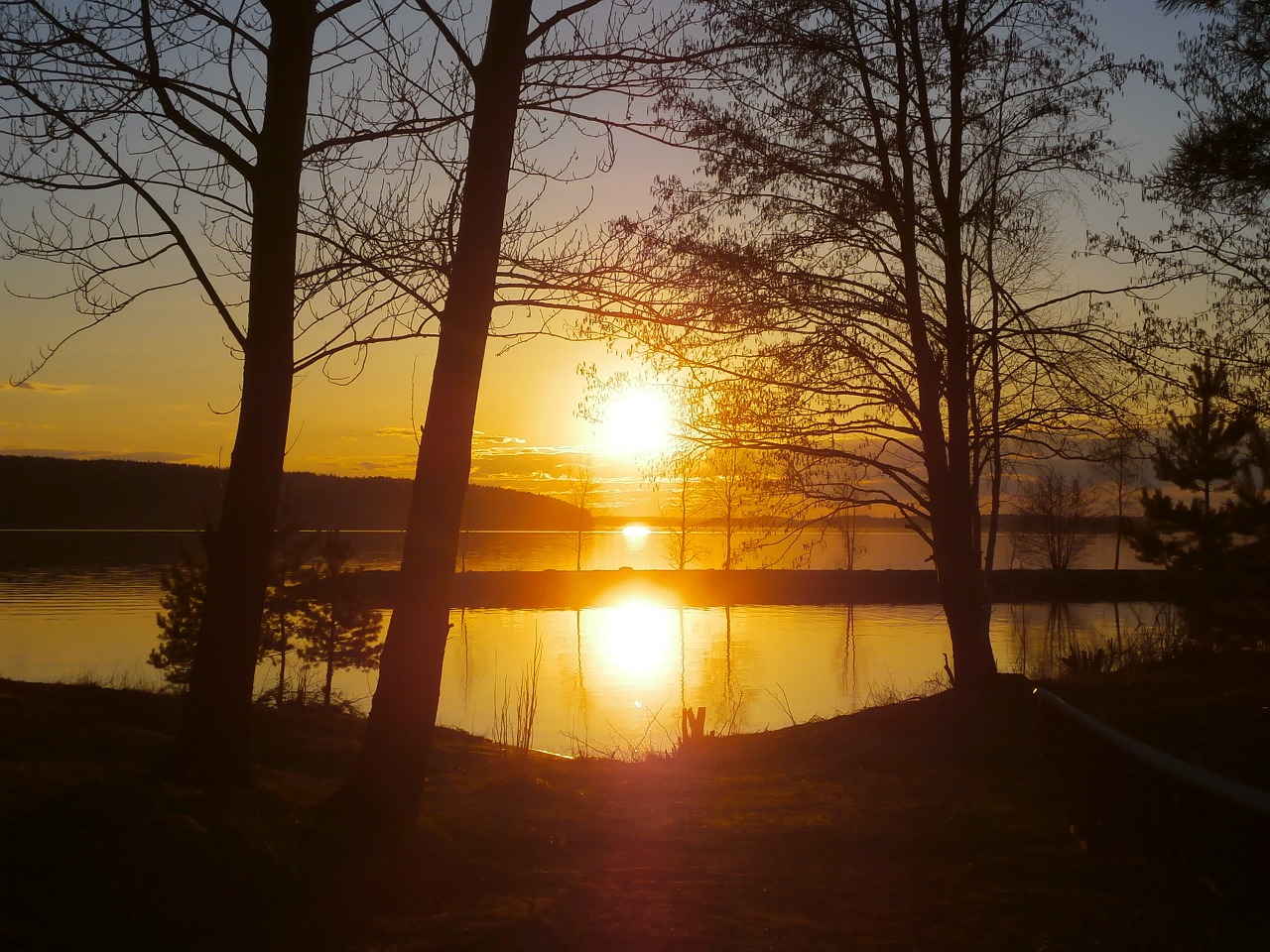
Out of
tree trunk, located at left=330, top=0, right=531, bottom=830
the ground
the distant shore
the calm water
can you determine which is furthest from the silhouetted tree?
the distant shore

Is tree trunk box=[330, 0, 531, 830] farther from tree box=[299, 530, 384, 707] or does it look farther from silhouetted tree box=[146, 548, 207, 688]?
tree box=[299, 530, 384, 707]

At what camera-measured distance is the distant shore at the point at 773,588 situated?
65.8m

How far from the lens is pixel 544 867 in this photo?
573cm

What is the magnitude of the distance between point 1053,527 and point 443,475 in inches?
2587

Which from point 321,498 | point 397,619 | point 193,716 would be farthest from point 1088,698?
point 321,498

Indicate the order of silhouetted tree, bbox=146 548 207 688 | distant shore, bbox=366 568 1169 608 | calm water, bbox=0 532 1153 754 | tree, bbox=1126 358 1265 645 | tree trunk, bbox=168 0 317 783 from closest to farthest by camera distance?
tree trunk, bbox=168 0 317 783 → tree, bbox=1126 358 1265 645 → calm water, bbox=0 532 1153 754 → silhouetted tree, bbox=146 548 207 688 → distant shore, bbox=366 568 1169 608

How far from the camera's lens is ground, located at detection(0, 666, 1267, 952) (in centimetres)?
421

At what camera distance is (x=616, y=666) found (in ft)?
124

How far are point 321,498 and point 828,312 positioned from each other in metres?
101

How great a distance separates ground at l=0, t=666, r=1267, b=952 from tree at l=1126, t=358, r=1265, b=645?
4.66 meters

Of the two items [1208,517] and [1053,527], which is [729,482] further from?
[1053,527]

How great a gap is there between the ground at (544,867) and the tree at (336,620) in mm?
23975

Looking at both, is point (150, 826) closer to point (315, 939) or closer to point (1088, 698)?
point (315, 939)

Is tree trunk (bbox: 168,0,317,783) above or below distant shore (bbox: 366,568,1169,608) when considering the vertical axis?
above
